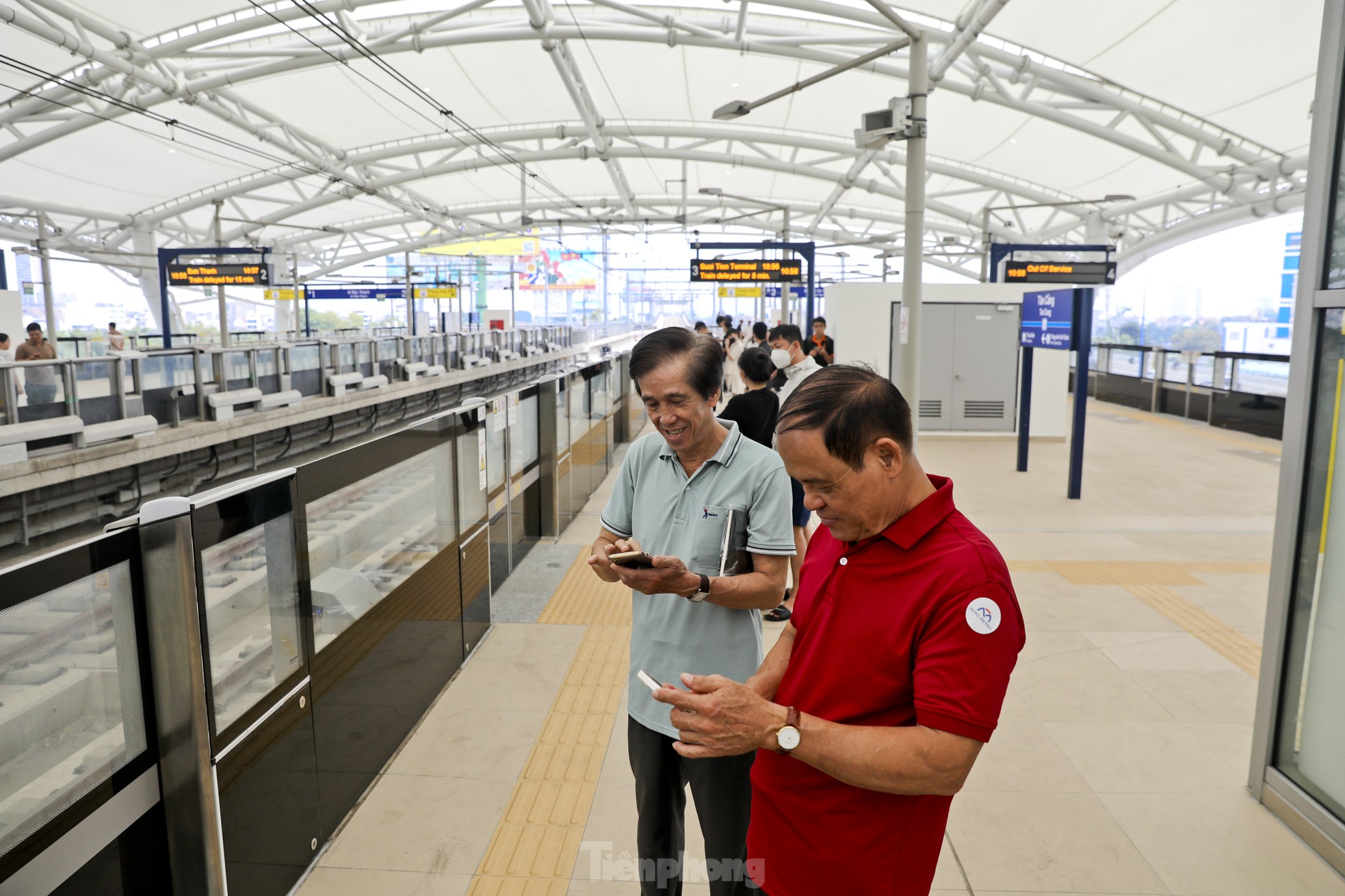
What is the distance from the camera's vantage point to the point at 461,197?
42.2 m

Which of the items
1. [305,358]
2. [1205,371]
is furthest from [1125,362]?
[305,358]

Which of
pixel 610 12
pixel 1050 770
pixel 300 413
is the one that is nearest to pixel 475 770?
pixel 1050 770

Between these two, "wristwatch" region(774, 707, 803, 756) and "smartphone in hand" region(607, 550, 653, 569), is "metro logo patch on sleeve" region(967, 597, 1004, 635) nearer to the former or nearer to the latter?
"wristwatch" region(774, 707, 803, 756)

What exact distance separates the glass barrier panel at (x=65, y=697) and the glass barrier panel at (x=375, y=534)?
105cm

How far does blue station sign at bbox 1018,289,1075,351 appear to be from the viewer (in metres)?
10.4

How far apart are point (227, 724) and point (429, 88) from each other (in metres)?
26.5

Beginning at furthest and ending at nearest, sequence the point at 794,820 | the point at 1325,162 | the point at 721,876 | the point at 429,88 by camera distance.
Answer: the point at 429,88 → the point at 1325,162 → the point at 721,876 → the point at 794,820

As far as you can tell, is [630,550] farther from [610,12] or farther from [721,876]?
[610,12]

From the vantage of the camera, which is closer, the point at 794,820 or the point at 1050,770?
the point at 794,820

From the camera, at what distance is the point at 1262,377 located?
1501cm

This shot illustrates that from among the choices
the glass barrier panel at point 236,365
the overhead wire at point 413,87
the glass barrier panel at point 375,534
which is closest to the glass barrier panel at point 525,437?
the glass barrier panel at point 375,534

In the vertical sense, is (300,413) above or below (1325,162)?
below

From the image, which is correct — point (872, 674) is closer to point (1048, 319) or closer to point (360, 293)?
point (1048, 319)

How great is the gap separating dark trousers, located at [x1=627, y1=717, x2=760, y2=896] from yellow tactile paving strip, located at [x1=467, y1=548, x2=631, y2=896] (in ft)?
2.68
